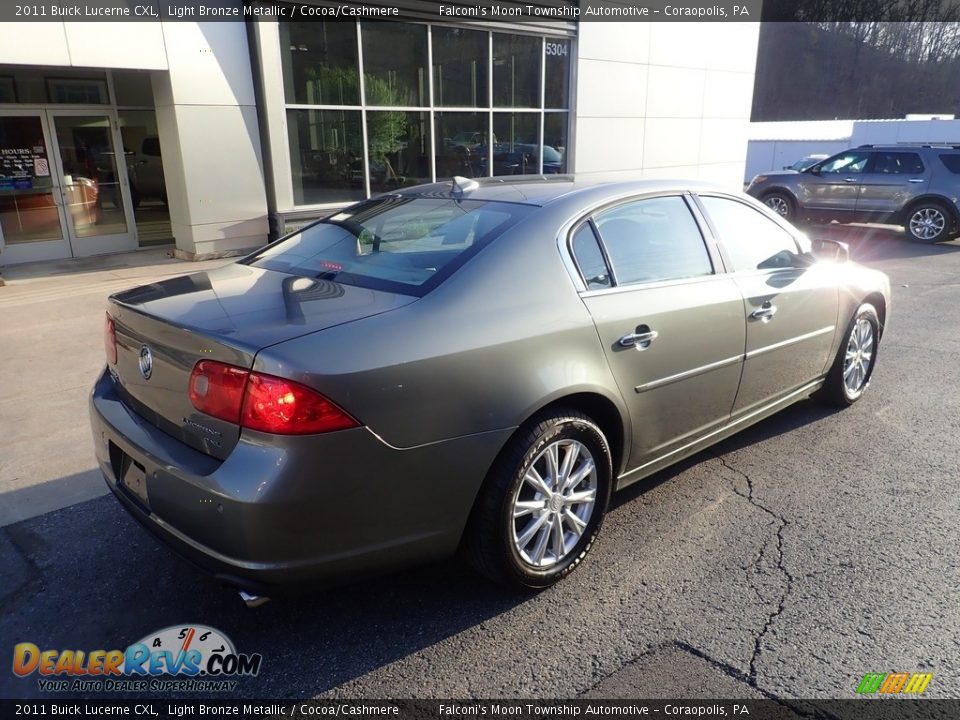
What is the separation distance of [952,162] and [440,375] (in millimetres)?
14362

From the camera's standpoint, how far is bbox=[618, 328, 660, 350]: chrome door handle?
3.09 metres

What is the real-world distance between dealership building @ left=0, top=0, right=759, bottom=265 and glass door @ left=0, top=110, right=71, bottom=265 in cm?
2

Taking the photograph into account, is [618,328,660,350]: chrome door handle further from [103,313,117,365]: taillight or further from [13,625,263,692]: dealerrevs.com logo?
[103,313,117,365]: taillight

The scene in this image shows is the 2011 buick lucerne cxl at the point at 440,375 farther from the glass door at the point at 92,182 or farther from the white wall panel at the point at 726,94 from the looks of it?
the white wall panel at the point at 726,94

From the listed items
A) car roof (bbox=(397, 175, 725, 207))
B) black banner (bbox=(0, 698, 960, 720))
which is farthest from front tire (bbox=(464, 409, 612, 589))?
car roof (bbox=(397, 175, 725, 207))

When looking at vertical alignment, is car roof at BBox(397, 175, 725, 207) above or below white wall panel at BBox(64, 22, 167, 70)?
below

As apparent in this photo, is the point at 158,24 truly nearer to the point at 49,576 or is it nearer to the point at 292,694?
the point at 49,576

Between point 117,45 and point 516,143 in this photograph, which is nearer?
point 117,45

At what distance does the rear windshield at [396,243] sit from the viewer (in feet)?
9.58

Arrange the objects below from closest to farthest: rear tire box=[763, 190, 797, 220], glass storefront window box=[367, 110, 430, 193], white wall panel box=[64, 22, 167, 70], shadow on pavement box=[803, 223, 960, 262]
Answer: white wall panel box=[64, 22, 167, 70]
glass storefront window box=[367, 110, 430, 193]
shadow on pavement box=[803, 223, 960, 262]
rear tire box=[763, 190, 797, 220]

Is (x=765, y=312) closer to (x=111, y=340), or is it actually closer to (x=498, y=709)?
(x=498, y=709)

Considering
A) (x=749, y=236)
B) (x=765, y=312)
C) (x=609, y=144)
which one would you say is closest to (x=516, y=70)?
(x=609, y=144)

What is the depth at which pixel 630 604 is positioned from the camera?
290cm

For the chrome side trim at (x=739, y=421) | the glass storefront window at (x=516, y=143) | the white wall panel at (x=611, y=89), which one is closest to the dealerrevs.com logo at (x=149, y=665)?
the chrome side trim at (x=739, y=421)
